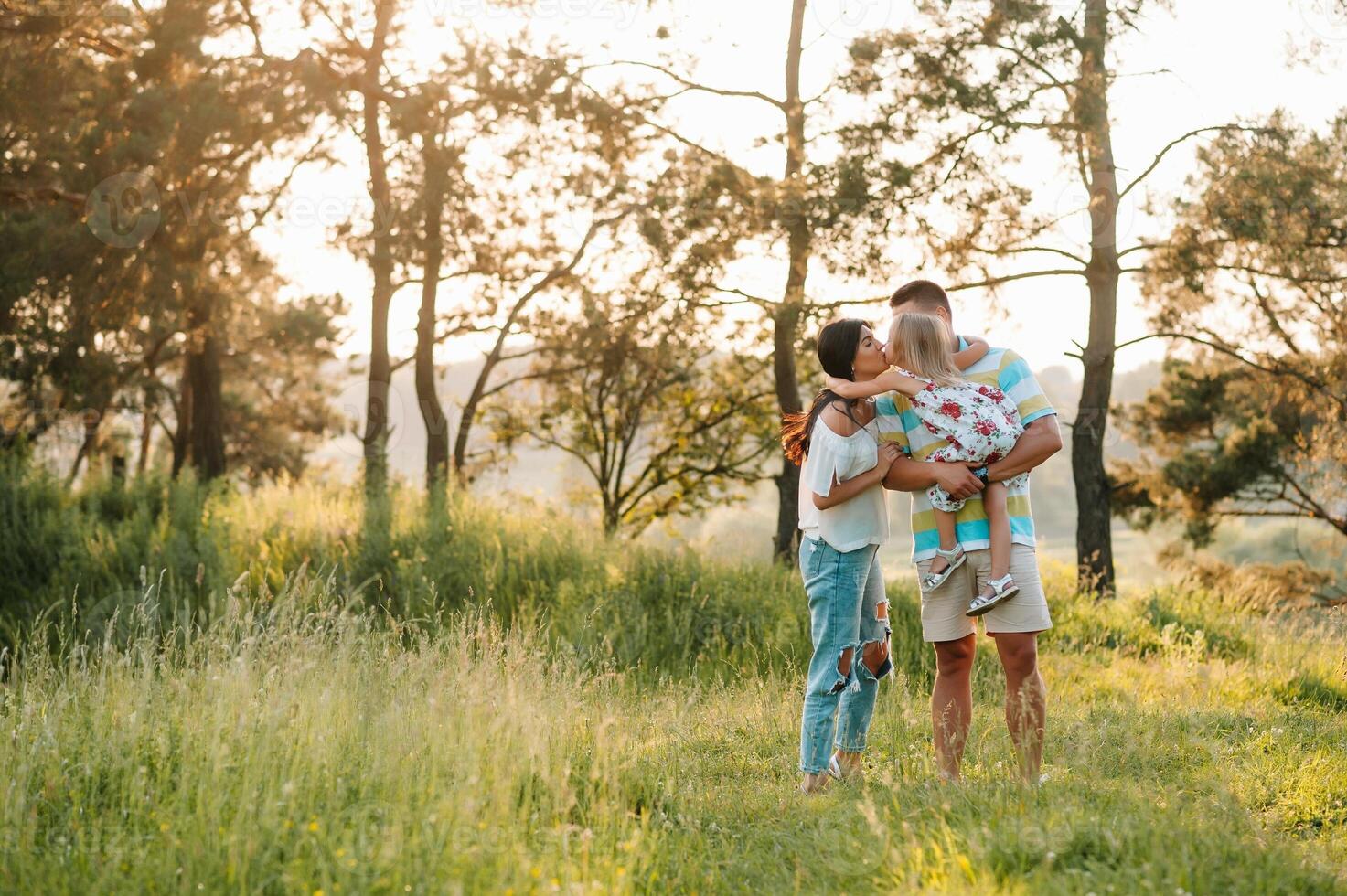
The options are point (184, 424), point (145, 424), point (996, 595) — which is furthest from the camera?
point (145, 424)

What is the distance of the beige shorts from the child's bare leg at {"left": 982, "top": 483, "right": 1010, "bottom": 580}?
0.07 metres

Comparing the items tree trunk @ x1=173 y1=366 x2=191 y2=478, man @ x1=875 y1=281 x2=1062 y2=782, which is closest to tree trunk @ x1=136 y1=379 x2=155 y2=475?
tree trunk @ x1=173 y1=366 x2=191 y2=478

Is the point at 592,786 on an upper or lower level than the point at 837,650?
lower

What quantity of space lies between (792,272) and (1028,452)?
10.1 metres

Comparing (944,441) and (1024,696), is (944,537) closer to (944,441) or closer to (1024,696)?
(944,441)

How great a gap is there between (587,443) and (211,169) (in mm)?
8101

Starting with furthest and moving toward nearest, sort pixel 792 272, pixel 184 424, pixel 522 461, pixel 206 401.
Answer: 1. pixel 184 424
2. pixel 522 461
3. pixel 206 401
4. pixel 792 272

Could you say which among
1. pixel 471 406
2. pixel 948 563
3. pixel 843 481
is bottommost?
pixel 948 563

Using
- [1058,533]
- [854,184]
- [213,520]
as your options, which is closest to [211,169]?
[213,520]

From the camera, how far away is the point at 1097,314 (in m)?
13.4

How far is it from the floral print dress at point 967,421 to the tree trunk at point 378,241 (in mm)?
11482

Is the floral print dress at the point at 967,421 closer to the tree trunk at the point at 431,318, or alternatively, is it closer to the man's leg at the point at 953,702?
the man's leg at the point at 953,702

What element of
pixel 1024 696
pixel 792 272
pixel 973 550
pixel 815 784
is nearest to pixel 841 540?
pixel 973 550

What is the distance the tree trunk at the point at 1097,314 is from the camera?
1230 centimetres
